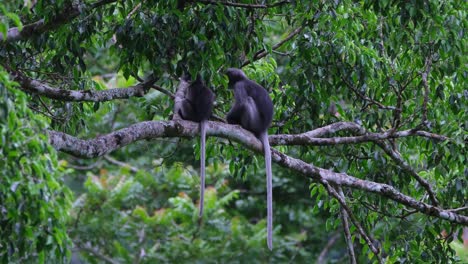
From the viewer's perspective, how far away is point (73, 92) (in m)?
4.98

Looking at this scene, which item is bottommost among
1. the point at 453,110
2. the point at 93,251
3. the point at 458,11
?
the point at 93,251

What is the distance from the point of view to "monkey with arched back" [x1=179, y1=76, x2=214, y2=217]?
5.46 m

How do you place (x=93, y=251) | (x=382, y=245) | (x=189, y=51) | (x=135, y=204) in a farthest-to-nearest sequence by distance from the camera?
(x=135, y=204)
(x=93, y=251)
(x=382, y=245)
(x=189, y=51)

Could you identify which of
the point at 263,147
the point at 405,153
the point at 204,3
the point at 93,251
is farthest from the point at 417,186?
the point at 93,251

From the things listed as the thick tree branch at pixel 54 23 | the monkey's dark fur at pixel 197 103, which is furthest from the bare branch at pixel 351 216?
the thick tree branch at pixel 54 23

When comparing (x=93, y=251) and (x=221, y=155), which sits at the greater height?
(x=221, y=155)

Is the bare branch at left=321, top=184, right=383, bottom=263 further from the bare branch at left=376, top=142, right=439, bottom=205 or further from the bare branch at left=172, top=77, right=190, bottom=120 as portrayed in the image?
the bare branch at left=172, top=77, right=190, bottom=120

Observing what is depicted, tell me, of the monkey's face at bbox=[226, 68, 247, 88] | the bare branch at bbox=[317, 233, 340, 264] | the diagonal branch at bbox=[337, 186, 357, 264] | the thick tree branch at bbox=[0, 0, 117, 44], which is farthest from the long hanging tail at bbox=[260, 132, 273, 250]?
the bare branch at bbox=[317, 233, 340, 264]

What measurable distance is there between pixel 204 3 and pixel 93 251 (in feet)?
15.8

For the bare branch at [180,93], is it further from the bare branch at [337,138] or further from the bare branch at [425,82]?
the bare branch at [425,82]

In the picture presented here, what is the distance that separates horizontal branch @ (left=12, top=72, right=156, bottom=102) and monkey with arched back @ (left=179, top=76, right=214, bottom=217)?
51cm

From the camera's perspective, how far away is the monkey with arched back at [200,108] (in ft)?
17.9

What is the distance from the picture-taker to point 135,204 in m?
9.81

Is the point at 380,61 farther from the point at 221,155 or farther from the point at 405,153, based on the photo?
the point at 221,155
